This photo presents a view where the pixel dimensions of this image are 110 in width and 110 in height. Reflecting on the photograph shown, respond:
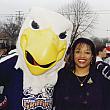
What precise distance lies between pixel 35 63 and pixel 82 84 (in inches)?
20.3

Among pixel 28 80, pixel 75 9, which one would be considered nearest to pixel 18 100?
pixel 28 80

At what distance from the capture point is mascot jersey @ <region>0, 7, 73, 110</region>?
12.0ft

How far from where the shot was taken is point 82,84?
11.9ft

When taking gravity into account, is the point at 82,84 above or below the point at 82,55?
below

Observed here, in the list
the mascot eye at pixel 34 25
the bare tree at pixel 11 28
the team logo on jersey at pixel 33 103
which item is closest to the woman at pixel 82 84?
the team logo on jersey at pixel 33 103

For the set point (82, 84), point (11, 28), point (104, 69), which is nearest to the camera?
point (82, 84)

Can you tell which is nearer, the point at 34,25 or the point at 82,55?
the point at 82,55

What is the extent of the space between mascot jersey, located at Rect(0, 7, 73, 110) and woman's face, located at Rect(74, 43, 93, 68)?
0.19 metres

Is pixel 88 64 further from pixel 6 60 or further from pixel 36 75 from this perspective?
pixel 6 60

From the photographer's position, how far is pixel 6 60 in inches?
151

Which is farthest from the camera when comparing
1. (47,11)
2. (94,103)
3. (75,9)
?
(75,9)

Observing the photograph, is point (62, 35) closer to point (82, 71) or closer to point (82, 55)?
point (82, 55)

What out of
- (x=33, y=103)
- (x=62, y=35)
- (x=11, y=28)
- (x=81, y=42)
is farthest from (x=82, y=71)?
(x=11, y=28)

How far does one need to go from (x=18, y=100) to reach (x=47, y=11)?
97 cm
